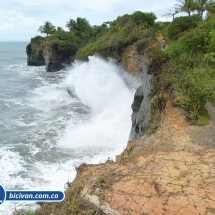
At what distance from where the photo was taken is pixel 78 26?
46.2m

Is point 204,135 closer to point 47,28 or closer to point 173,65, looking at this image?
point 173,65

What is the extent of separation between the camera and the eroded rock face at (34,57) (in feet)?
147

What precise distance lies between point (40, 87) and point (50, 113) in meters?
11.2

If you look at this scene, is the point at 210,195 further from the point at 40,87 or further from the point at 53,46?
the point at 53,46

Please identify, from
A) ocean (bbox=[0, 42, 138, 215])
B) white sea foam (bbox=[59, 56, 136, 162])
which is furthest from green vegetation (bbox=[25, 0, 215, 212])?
white sea foam (bbox=[59, 56, 136, 162])

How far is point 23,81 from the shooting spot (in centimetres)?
3241

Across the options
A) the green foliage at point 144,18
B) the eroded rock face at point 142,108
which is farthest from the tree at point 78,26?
the eroded rock face at point 142,108

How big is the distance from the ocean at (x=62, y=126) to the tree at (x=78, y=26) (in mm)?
20931

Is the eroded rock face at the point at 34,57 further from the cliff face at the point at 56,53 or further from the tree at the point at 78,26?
the tree at the point at 78,26

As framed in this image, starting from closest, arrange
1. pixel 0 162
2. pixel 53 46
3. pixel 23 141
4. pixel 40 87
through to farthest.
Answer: pixel 0 162 → pixel 23 141 → pixel 40 87 → pixel 53 46

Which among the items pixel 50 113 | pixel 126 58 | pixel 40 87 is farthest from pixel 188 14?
pixel 40 87

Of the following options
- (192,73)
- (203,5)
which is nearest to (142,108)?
(192,73)

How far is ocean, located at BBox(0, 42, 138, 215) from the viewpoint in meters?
10.2

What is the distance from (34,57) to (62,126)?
111 feet
